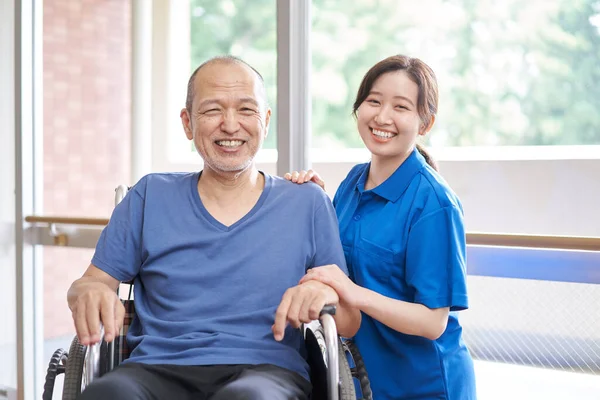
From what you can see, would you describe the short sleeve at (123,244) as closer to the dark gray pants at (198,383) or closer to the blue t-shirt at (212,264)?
the blue t-shirt at (212,264)

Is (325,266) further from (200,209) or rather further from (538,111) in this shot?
(538,111)

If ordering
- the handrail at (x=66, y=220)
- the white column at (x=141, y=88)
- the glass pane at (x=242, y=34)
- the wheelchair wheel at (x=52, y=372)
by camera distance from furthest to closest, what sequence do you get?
1. the white column at (x=141, y=88)
2. the handrail at (x=66, y=220)
3. the glass pane at (x=242, y=34)
4. the wheelchair wheel at (x=52, y=372)

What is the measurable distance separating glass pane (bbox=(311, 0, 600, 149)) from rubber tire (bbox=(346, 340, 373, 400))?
0.93 meters

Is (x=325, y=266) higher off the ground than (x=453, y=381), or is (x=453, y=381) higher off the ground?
(x=325, y=266)

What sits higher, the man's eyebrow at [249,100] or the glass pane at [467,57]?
the glass pane at [467,57]

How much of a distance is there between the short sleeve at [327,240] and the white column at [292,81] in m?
0.63

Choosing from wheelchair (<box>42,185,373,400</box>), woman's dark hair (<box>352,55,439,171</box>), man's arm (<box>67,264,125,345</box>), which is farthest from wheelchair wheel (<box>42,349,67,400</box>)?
woman's dark hair (<box>352,55,439,171</box>)

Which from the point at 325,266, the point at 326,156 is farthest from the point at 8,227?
the point at 325,266

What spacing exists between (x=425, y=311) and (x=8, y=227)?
2.18m

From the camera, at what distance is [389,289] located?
5.38ft

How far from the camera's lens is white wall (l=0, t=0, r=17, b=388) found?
9.98 ft

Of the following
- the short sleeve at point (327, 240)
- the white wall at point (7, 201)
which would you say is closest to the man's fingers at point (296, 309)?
the short sleeve at point (327, 240)

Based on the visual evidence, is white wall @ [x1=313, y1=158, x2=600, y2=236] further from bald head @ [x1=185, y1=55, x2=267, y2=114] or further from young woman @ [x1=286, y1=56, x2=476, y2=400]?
bald head @ [x1=185, y1=55, x2=267, y2=114]

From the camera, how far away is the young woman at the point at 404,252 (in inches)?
60.3
